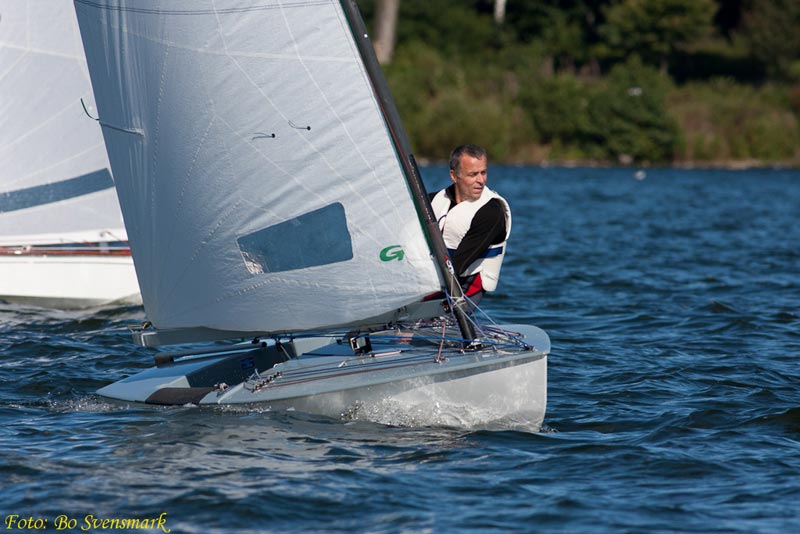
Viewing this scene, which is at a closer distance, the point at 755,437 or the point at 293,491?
the point at 293,491

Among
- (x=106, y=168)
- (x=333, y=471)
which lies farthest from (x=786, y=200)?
(x=333, y=471)

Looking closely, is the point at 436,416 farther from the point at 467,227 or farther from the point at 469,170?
the point at 469,170

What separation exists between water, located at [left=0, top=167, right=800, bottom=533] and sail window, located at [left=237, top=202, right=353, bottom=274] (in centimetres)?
81

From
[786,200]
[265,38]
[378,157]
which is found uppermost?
[265,38]

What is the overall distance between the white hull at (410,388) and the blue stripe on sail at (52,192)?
196 inches

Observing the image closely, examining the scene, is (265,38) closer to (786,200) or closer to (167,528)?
(167,528)

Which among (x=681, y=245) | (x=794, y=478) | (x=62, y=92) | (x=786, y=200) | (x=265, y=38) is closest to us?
(x=794, y=478)

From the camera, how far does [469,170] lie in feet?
20.4

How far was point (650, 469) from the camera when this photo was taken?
558cm

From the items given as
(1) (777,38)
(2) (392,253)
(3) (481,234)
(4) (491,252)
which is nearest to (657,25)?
(1) (777,38)

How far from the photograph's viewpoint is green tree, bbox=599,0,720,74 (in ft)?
171

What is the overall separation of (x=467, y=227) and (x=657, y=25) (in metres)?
48.1

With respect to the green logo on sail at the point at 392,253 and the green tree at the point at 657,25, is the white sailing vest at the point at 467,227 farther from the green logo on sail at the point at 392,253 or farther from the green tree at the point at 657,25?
the green tree at the point at 657,25

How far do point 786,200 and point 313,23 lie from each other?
22.4 metres
